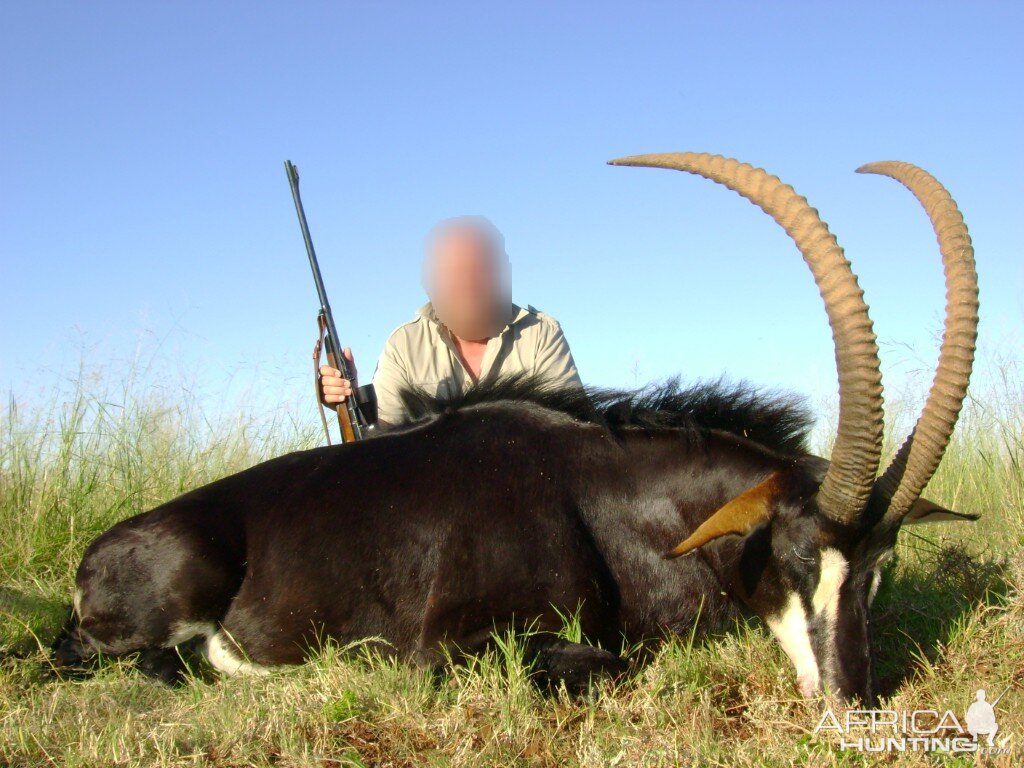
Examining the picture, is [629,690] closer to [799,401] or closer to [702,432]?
[702,432]

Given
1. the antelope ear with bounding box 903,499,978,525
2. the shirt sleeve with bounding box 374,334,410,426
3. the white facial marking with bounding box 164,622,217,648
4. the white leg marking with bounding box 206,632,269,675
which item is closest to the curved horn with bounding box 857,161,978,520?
the antelope ear with bounding box 903,499,978,525

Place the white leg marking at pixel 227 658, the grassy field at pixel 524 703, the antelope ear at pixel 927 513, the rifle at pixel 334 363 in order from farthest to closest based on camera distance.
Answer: the rifle at pixel 334 363, the white leg marking at pixel 227 658, the antelope ear at pixel 927 513, the grassy field at pixel 524 703

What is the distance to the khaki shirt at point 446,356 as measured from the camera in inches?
231

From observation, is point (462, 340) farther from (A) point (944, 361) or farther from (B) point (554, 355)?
(A) point (944, 361)

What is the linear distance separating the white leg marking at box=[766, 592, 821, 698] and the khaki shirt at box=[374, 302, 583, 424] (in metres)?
2.68

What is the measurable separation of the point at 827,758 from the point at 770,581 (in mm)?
796

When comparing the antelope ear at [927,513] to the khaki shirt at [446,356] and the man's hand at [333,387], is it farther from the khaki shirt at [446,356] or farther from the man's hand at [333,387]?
the man's hand at [333,387]

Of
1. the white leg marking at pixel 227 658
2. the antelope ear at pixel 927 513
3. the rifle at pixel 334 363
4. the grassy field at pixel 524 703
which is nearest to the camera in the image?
the grassy field at pixel 524 703

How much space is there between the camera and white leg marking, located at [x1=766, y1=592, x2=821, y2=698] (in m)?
3.23

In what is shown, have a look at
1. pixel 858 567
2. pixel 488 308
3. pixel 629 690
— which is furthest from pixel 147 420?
pixel 858 567

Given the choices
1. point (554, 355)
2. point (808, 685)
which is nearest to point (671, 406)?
point (808, 685)

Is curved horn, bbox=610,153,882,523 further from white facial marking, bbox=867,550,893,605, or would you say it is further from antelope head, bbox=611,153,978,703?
white facial marking, bbox=867,550,893,605

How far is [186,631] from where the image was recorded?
411 centimetres

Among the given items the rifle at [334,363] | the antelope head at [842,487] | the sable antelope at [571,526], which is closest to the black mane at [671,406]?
the sable antelope at [571,526]
